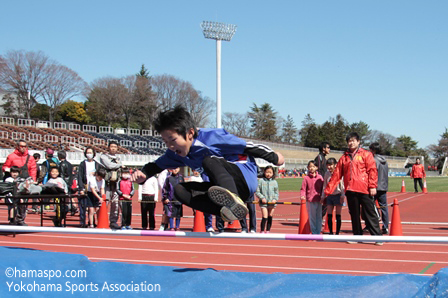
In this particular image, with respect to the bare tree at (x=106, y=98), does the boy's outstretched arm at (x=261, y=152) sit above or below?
below

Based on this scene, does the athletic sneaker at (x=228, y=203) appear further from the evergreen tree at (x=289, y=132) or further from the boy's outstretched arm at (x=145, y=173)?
the evergreen tree at (x=289, y=132)

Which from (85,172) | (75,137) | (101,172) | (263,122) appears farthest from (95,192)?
(263,122)

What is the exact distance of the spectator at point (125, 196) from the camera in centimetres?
979

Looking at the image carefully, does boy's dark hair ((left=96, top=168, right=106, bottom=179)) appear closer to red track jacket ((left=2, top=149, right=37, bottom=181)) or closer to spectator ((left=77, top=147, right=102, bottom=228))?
spectator ((left=77, top=147, right=102, bottom=228))

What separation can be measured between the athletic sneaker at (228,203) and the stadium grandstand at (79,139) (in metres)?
28.4

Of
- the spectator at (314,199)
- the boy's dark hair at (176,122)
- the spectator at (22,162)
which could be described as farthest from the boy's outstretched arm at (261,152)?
the spectator at (22,162)

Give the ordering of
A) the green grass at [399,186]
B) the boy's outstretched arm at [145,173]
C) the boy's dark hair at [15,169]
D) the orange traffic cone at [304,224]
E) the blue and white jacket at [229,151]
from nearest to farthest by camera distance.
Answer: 1. the blue and white jacket at [229,151]
2. the boy's outstretched arm at [145,173]
3. the orange traffic cone at [304,224]
4. the boy's dark hair at [15,169]
5. the green grass at [399,186]

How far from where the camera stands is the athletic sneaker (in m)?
3.78

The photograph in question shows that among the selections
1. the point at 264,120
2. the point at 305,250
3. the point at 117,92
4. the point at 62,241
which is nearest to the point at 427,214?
the point at 305,250

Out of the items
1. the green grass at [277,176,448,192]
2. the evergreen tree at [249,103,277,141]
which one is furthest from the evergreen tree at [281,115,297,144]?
the green grass at [277,176,448,192]

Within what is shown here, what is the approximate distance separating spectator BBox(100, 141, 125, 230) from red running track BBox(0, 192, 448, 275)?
90 cm

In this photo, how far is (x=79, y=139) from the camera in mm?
46094

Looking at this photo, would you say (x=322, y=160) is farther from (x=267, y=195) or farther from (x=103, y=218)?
(x=103, y=218)

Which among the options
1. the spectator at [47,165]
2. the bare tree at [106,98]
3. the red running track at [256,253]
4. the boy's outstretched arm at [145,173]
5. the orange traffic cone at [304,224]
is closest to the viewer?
the boy's outstretched arm at [145,173]
